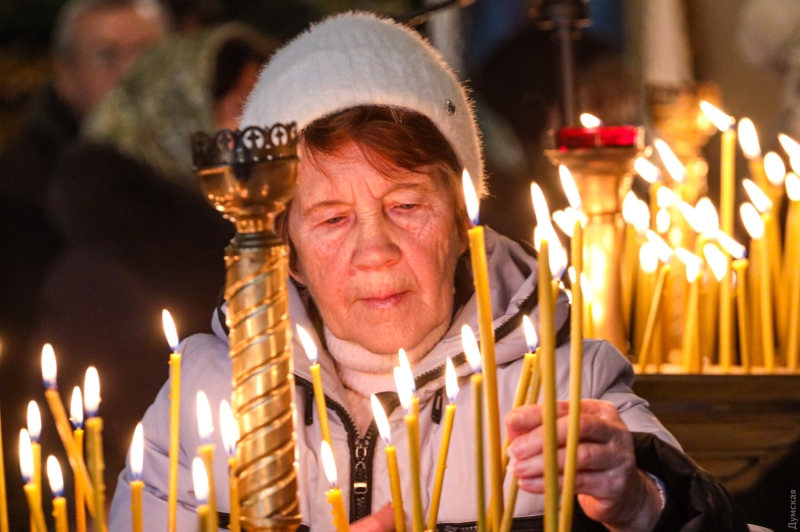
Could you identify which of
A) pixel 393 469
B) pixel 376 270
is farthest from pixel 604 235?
pixel 393 469

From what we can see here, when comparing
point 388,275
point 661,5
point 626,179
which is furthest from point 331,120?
point 661,5

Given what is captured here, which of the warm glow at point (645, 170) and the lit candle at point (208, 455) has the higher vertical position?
the warm glow at point (645, 170)

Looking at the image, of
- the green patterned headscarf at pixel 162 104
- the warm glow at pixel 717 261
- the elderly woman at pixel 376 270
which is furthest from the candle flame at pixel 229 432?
the green patterned headscarf at pixel 162 104

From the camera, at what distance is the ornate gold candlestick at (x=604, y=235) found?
6.82 ft

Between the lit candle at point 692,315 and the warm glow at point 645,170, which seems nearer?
the lit candle at point 692,315

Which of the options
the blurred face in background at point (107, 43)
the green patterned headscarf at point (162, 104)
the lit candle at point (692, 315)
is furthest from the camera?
the blurred face in background at point (107, 43)

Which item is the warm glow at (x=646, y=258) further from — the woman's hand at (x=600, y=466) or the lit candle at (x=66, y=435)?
the lit candle at (x=66, y=435)

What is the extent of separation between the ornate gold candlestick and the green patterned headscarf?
129 centimetres

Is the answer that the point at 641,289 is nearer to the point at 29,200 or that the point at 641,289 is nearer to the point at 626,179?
the point at 626,179

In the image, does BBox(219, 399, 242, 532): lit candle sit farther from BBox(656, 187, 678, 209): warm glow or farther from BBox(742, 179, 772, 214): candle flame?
BBox(656, 187, 678, 209): warm glow

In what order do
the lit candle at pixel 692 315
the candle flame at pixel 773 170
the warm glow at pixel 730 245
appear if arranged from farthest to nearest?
1. the candle flame at pixel 773 170
2. the lit candle at pixel 692 315
3. the warm glow at pixel 730 245

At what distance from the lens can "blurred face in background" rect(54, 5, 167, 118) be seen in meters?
3.47

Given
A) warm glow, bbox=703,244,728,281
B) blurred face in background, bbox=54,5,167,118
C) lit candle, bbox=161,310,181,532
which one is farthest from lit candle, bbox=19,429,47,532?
blurred face in background, bbox=54,5,167,118

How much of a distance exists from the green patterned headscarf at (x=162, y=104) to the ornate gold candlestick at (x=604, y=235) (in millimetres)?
1290
